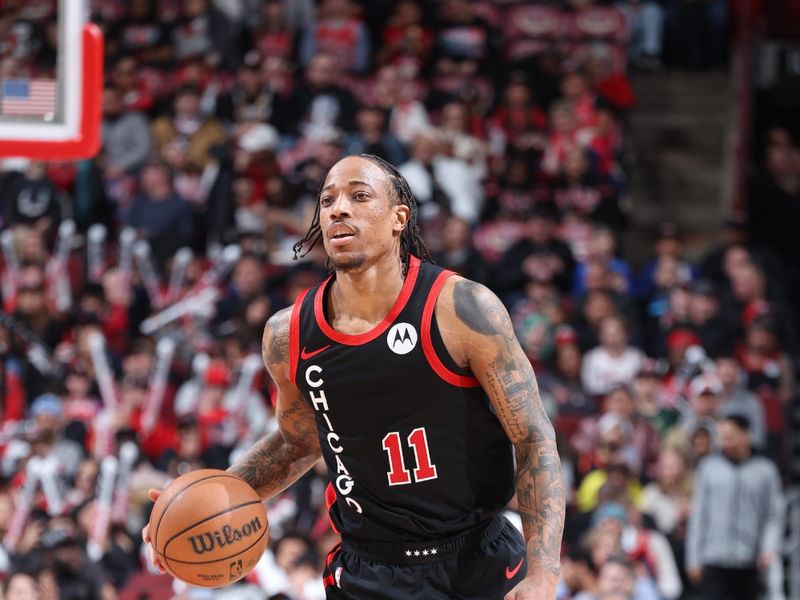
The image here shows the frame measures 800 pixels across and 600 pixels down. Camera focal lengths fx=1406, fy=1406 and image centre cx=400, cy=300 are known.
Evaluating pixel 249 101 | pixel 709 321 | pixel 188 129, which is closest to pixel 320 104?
pixel 249 101

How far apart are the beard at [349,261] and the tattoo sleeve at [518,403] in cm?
30

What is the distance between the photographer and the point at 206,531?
14.0 ft

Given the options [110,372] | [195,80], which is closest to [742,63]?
[195,80]

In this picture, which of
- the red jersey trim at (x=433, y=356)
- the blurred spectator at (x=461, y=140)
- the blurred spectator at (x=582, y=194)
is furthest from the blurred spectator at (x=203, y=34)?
the red jersey trim at (x=433, y=356)

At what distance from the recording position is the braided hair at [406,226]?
4254mm

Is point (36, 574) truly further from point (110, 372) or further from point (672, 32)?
point (672, 32)

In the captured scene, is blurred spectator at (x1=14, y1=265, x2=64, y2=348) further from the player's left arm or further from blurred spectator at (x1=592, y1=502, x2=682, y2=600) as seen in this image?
the player's left arm

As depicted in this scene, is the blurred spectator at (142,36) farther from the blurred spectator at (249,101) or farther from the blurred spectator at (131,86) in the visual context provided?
the blurred spectator at (249,101)

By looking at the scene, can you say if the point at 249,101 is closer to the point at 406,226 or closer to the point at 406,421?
the point at 406,226

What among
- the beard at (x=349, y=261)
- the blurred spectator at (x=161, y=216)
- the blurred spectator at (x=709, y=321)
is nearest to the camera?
the beard at (x=349, y=261)

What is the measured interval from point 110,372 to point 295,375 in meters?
6.45

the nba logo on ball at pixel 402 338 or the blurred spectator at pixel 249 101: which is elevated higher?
the nba logo on ball at pixel 402 338

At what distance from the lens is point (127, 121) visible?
12.5m

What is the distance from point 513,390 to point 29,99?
9.60 ft
